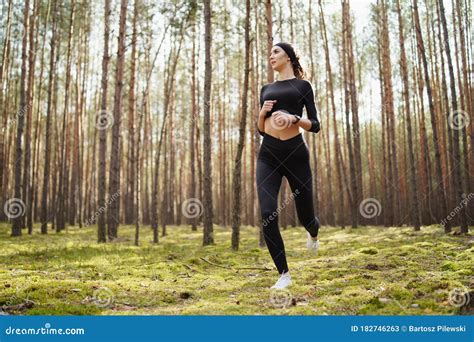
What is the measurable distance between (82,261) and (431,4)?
18.3m

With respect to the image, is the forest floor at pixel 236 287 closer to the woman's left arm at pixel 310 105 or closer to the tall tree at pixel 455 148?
the woman's left arm at pixel 310 105

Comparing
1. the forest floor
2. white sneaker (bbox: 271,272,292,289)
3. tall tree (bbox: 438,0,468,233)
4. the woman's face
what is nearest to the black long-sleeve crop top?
the woman's face

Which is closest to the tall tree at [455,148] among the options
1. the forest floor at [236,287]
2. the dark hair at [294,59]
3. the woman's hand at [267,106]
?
the forest floor at [236,287]

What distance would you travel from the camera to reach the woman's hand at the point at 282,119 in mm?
3785

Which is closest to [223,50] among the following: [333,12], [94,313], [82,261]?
[333,12]

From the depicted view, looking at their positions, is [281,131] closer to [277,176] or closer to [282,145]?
[282,145]

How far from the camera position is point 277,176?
4.02 meters

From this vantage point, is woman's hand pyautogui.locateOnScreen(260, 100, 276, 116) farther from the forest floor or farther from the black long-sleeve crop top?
the forest floor

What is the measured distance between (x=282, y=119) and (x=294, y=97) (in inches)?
14.9

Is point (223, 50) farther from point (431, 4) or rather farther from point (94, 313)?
point (94, 313)

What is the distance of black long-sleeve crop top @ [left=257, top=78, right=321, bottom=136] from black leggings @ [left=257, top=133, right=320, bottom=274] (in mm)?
250

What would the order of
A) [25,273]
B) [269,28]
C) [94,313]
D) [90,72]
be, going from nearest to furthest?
[94,313] < [25,273] < [269,28] < [90,72]

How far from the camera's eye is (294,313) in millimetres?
3248

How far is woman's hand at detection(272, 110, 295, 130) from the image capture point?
379 centimetres
